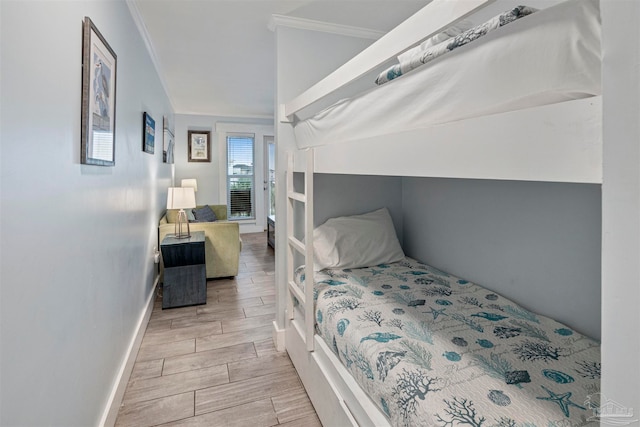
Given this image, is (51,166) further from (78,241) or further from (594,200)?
(594,200)

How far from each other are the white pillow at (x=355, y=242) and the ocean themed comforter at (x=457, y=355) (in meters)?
0.34

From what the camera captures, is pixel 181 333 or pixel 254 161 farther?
pixel 254 161

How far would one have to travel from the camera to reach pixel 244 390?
1.86 meters

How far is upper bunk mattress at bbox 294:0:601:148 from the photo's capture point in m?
0.57

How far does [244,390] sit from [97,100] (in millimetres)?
1652

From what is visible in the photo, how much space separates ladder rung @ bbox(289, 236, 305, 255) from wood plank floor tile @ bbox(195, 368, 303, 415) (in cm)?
78

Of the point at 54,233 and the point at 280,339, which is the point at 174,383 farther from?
the point at 54,233

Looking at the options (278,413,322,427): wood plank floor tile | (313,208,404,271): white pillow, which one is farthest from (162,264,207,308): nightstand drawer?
(278,413,322,427): wood plank floor tile

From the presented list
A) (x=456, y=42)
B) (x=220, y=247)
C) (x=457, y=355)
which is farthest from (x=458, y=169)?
(x=220, y=247)

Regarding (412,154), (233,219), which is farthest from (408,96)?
(233,219)

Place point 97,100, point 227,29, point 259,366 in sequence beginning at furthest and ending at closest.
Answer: point 227,29 < point 259,366 < point 97,100

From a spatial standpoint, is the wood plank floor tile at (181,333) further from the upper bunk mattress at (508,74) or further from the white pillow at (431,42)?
the white pillow at (431,42)

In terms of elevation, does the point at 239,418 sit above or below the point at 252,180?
below

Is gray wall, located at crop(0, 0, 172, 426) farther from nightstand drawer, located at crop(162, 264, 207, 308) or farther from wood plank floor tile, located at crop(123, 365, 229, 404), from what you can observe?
nightstand drawer, located at crop(162, 264, 207, 308)
